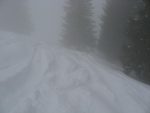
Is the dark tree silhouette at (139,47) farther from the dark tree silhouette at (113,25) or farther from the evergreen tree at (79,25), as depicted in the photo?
the evergreen tree at (79,25)

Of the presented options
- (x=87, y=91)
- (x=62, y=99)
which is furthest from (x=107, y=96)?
(x=62, y=99)

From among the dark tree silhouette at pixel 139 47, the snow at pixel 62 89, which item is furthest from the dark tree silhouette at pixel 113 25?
the snow at pixel 62 89

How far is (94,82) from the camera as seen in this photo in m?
4.73

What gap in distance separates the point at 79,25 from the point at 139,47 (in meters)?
8.98

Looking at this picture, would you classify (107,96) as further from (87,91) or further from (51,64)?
(51,64)

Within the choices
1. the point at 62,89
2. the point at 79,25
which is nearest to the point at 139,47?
the point at 62,89

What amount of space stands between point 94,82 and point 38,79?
1.59 m

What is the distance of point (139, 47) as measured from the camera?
34.2ft

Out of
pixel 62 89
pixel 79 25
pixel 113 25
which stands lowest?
pixel 79 25

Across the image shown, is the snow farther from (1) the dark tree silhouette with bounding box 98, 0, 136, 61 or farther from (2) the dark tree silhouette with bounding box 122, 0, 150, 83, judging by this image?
(1) the dark tree silhouette with bounding box 98, 0, 136, 61

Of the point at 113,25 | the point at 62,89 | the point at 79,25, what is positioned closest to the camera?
the point at 62,89

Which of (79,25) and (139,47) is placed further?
(79,25)

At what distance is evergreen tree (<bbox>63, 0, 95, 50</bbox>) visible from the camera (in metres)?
18.2

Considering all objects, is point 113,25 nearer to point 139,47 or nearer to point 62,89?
point 139,47
